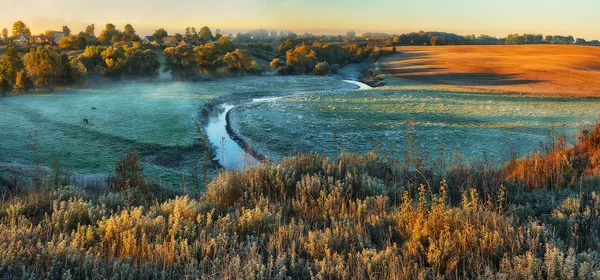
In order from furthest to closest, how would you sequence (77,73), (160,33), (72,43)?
(160,33) → (72,43) → (77,73)

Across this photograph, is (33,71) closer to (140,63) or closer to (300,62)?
(140,63)

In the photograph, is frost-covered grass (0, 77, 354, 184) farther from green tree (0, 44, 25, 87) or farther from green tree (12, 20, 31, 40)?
green tree (12, 20, 31, 40)

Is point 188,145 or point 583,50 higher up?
point 583,50

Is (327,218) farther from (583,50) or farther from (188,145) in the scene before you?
(583,50)

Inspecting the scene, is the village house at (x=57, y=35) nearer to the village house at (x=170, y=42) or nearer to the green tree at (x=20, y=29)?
the green tree at (x=20, y=29)

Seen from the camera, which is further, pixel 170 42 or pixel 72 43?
pixel 170 42

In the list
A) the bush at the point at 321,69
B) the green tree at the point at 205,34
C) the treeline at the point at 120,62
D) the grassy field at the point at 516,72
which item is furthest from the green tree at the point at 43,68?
the green tree at the point at 205,34

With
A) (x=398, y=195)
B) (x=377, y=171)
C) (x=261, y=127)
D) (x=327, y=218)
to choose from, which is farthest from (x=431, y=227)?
(x=261, y=127)

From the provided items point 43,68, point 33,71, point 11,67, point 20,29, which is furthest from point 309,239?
point 20,29
